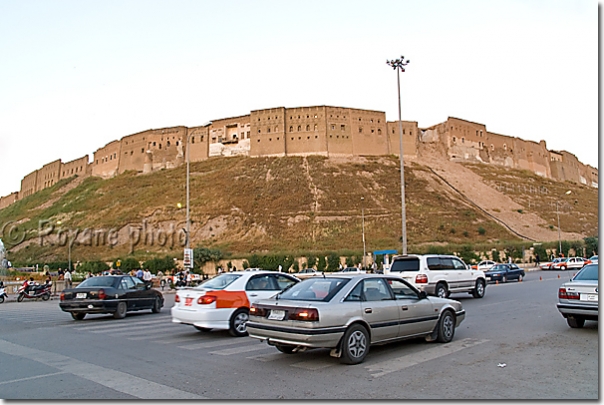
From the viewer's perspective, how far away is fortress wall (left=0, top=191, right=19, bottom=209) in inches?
5411

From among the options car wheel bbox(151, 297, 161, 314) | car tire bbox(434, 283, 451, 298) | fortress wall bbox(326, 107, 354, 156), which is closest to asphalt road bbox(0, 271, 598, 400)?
car wheel bbox(151, 297, 161, 314)

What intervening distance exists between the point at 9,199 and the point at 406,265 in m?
145

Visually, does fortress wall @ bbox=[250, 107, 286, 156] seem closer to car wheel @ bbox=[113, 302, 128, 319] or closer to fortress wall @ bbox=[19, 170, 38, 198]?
fortress wall @ bbox=[19, 170, 38, 198]

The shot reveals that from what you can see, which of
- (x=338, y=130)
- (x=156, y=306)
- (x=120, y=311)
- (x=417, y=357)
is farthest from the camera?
(x=338, y=130)

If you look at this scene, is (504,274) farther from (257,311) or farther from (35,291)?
(257,311)

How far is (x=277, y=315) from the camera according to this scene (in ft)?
27.6

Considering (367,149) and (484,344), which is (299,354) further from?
(367,149)

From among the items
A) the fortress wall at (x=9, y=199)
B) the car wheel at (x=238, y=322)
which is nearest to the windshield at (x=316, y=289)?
the car wheel at (x=238, y=322)

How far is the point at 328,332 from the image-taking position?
7906mm

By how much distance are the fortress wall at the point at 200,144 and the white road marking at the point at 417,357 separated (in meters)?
91.9

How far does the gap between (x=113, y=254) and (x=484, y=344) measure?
223ft

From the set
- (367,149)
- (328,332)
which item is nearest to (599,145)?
(328,332)

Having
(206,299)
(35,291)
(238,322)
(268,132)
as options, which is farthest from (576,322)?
(268,132)

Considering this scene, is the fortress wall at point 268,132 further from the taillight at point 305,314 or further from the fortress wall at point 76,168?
the taillight at point 305,314
